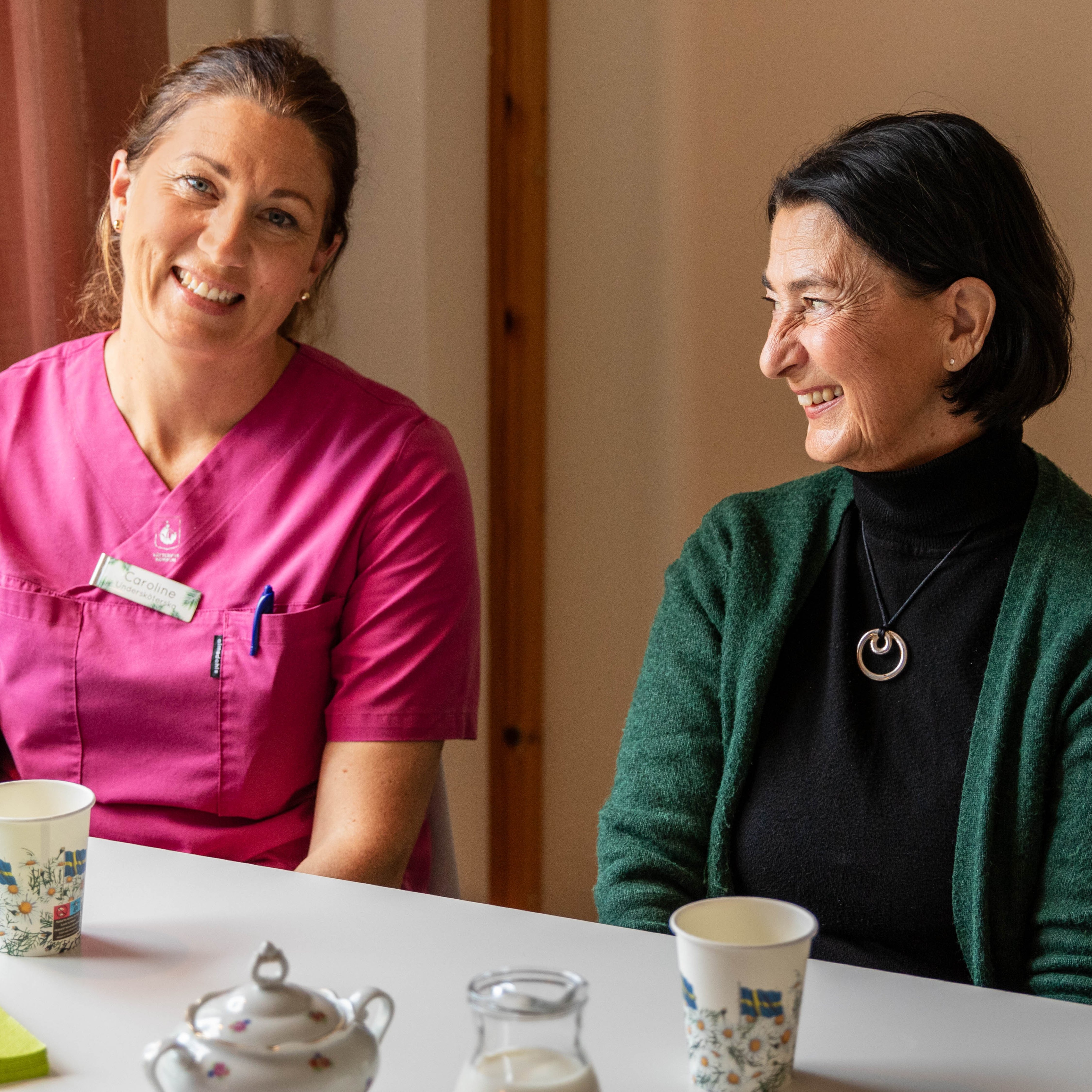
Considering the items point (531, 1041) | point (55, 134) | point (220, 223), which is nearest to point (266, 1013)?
point (531, 1041)

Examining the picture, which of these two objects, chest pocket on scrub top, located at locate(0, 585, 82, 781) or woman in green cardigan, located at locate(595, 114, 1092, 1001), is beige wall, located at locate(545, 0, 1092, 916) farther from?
chest pocket on scrub top, located at locate(0, 585, 82, 781)

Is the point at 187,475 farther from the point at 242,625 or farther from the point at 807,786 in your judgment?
the point at 807,786

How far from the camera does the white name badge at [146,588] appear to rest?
4.99 feet

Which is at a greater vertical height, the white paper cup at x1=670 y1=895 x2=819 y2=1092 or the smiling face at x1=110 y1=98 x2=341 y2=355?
the smiling face at x1=110 y1=98 x2=341 y2=355

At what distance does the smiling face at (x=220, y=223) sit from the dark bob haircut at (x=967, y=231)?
0.64 m

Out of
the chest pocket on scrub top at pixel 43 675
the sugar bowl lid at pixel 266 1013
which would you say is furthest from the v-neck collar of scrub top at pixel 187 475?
the sugar bowl lid at pixel 266 1013

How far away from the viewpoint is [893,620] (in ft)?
4.52

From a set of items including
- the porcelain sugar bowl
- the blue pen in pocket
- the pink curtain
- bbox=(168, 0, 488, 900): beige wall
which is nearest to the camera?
the porcelain sugar bowl

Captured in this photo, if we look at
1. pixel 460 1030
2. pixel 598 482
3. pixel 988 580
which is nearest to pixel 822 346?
pixel 988 580

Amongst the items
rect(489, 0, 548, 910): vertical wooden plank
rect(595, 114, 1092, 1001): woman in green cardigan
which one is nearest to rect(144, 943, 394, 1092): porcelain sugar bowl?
rect(595, 114, 1092, 1001): woman in green cardigan

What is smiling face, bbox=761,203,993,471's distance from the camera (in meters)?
1.37

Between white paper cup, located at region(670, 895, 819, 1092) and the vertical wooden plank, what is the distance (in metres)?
1.81

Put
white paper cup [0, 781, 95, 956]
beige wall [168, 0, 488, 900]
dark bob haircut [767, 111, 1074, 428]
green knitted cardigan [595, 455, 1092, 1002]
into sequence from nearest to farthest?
white paper cup [0, 781, 95, 956], green knitted cardigan [595, 455, 1092, 1002], dark bob haircut [767, 111, 1074, 428], beige wall [168, 0, 488, 900]

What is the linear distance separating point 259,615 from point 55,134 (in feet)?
2.85
